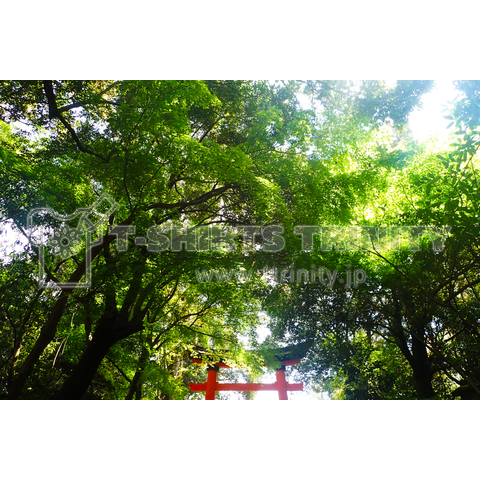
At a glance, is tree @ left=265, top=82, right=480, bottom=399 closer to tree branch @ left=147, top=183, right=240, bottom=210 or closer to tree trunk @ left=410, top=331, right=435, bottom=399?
tree trunk @ left=410, top=331, right=435, bottom=399

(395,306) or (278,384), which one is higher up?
(395,306)

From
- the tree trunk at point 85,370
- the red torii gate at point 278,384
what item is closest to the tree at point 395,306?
the red torii gate at point 278,384

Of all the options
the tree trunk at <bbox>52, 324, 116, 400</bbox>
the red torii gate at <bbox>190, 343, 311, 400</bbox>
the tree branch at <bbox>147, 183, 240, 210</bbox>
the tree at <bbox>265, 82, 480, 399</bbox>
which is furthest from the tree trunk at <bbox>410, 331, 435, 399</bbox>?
the tree trunk at <bbox>52, 324, 116, 400</bbox>

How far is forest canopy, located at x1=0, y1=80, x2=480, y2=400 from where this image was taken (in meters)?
4.63

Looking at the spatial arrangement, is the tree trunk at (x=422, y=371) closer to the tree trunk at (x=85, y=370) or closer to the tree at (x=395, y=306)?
the tree at (x=395, y=306)

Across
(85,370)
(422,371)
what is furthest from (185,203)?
(422,371)

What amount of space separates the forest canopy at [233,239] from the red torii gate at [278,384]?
0.22 metres

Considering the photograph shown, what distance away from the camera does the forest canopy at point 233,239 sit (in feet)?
15.2

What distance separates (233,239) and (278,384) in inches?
146

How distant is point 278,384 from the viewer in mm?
7246

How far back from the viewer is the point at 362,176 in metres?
5.70

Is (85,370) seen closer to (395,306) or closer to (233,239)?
(233,239)
